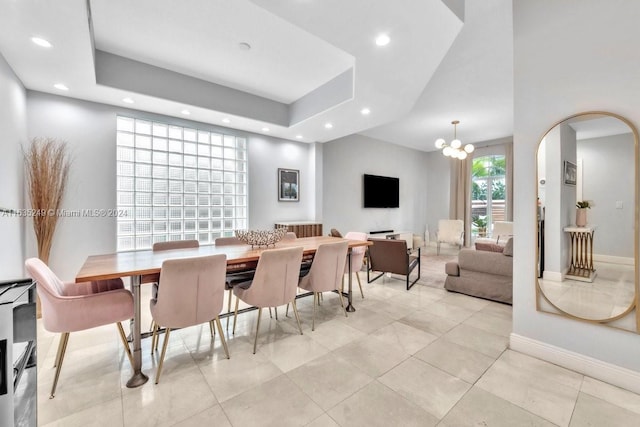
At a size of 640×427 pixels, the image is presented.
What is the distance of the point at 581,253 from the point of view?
2053mm

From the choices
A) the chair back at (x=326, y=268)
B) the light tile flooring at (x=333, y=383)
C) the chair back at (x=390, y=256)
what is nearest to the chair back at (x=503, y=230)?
the chair back at (x=390, y=256)

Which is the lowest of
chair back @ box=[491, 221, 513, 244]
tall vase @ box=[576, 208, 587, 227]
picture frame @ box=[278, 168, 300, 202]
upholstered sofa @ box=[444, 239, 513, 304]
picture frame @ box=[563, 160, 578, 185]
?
upholstered sofa @ box=[444, 239, 513, 304]

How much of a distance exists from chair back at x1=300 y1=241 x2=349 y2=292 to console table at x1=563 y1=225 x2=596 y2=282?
1.81m

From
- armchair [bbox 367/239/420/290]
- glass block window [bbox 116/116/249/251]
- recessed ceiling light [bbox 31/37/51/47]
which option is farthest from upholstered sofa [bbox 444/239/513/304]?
recessed ceiling light [bbox 31/37/51/47]

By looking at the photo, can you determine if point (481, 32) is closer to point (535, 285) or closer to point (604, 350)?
point (535, 285)

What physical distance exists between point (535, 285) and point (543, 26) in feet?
6.55

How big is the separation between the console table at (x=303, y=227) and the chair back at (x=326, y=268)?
240 centimetres

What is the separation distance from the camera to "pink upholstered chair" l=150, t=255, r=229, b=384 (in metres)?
1.82

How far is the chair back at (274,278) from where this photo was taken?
2.22 meters

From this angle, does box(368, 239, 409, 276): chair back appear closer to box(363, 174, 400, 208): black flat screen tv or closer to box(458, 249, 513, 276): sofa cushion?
box(458, 249, 513, 276): sofa cushion

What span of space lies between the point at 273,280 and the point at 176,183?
2.94 metres

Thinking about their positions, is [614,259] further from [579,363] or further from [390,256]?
[390,256]

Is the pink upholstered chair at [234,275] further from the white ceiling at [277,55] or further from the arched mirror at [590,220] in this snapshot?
the arched mirror at [590,220]

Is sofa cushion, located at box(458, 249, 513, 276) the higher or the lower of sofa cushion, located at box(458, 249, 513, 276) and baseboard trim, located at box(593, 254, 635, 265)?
the lower
